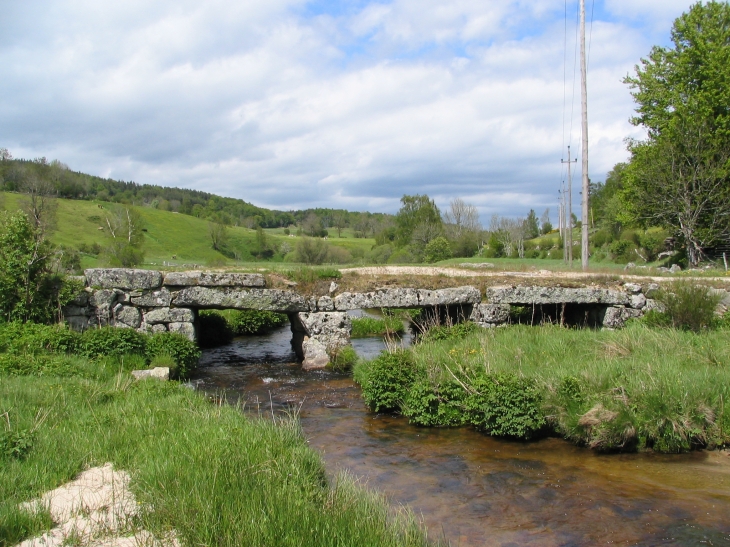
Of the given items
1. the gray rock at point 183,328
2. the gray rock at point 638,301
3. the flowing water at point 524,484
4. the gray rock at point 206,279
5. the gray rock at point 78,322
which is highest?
the gray rock at point 206,279

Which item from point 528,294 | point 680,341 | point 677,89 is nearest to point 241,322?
point 528,294

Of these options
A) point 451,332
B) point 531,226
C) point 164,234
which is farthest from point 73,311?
point 531,226

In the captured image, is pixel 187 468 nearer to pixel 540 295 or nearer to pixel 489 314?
pixel 489 314

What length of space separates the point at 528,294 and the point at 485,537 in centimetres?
1078

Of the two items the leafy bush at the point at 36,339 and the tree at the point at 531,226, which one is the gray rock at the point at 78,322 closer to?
the leafy bush at the point at 36,339

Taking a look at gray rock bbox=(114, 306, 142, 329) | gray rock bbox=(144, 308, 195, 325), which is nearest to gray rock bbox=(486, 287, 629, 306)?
gray rock bbox=(144, 308, 195, 325)

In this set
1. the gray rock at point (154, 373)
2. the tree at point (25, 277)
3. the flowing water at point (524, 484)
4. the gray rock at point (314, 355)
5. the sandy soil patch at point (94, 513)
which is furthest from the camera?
the gray rock at point (314, 355)

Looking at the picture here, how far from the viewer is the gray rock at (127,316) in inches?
589

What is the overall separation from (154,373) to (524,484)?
8054 mm

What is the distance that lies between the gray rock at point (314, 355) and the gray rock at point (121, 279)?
4486mm

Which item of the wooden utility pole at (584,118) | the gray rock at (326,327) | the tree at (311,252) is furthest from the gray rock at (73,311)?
the tree at (311,252)

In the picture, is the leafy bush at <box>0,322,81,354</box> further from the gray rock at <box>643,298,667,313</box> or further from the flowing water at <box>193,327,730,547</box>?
the gray rock at <box>643,298,667,313</box>

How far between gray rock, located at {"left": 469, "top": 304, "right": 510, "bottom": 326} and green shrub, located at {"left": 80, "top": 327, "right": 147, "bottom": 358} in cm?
903

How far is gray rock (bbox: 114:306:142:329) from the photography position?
14953 millimetres
